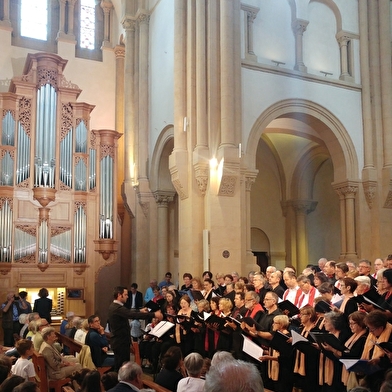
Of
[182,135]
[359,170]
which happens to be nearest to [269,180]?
[359,170]

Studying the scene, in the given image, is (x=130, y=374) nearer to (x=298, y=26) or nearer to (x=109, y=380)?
(x=109, y=380)

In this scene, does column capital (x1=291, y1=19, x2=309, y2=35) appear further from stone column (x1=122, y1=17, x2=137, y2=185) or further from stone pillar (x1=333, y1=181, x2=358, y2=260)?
stone column (x1=122, y1=17, x2=137, y2=185)

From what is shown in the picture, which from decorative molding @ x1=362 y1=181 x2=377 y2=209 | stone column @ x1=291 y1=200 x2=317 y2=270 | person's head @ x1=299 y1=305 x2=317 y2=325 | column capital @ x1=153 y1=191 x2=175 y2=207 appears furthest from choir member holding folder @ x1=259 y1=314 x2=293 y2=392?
stone column @ x1=291 y1=200 x2=317 y2=270

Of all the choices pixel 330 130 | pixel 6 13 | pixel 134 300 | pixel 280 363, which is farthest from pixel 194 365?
pixel 6 13

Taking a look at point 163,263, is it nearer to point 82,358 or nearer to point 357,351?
point 82,358

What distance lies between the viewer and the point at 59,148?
49.3 feet

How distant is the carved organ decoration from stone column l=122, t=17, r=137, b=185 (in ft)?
2.36

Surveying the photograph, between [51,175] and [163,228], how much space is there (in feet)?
10.6

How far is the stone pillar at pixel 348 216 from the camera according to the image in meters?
13.9

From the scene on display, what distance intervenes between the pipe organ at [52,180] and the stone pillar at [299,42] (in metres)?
5.33

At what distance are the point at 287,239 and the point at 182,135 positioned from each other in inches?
268

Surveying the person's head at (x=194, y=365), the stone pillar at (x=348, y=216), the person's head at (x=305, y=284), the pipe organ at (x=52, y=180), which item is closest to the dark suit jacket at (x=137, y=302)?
the pipe organ at (x=52, y=180)

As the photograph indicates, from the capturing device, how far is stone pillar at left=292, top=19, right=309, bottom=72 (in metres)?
13.7

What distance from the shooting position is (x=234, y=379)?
2.31m
